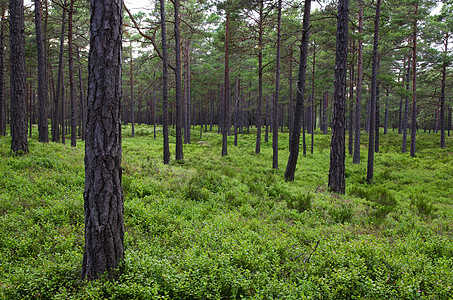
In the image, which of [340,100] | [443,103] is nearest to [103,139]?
[340,100]

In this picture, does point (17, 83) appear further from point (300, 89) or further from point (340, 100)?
point (340, 100)

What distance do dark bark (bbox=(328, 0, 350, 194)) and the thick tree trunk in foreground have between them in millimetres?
7926

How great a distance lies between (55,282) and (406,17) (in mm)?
25809

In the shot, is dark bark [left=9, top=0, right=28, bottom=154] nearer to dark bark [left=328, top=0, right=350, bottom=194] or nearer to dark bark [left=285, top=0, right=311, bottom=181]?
dark bark [left=285, top=0, right=311, bottom=181]

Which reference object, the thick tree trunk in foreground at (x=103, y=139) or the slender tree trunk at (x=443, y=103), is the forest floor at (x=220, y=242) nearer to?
the thick tree trunk in foreground at (x=103, y=139)

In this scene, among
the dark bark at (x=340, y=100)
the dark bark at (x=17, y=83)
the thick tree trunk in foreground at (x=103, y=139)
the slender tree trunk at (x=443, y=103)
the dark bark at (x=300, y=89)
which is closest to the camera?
the thick tree trunk in foreground at (x=103, y=139)

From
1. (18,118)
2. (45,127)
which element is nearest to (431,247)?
(18,118)

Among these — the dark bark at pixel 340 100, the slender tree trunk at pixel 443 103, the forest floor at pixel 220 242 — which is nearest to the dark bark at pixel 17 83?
the forest floor at pixel 220 242

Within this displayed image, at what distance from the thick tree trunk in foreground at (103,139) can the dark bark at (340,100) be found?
7926 millimetres

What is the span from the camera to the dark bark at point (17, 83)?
922 centimetres

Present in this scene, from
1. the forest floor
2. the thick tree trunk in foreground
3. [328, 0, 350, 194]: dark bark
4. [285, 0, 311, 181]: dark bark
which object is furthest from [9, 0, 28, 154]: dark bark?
[328, 0, 350, 194]: dark bark

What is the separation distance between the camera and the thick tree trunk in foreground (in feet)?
10.6

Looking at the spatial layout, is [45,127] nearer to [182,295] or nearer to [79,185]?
[79,185]

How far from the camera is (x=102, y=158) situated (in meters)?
3.26
